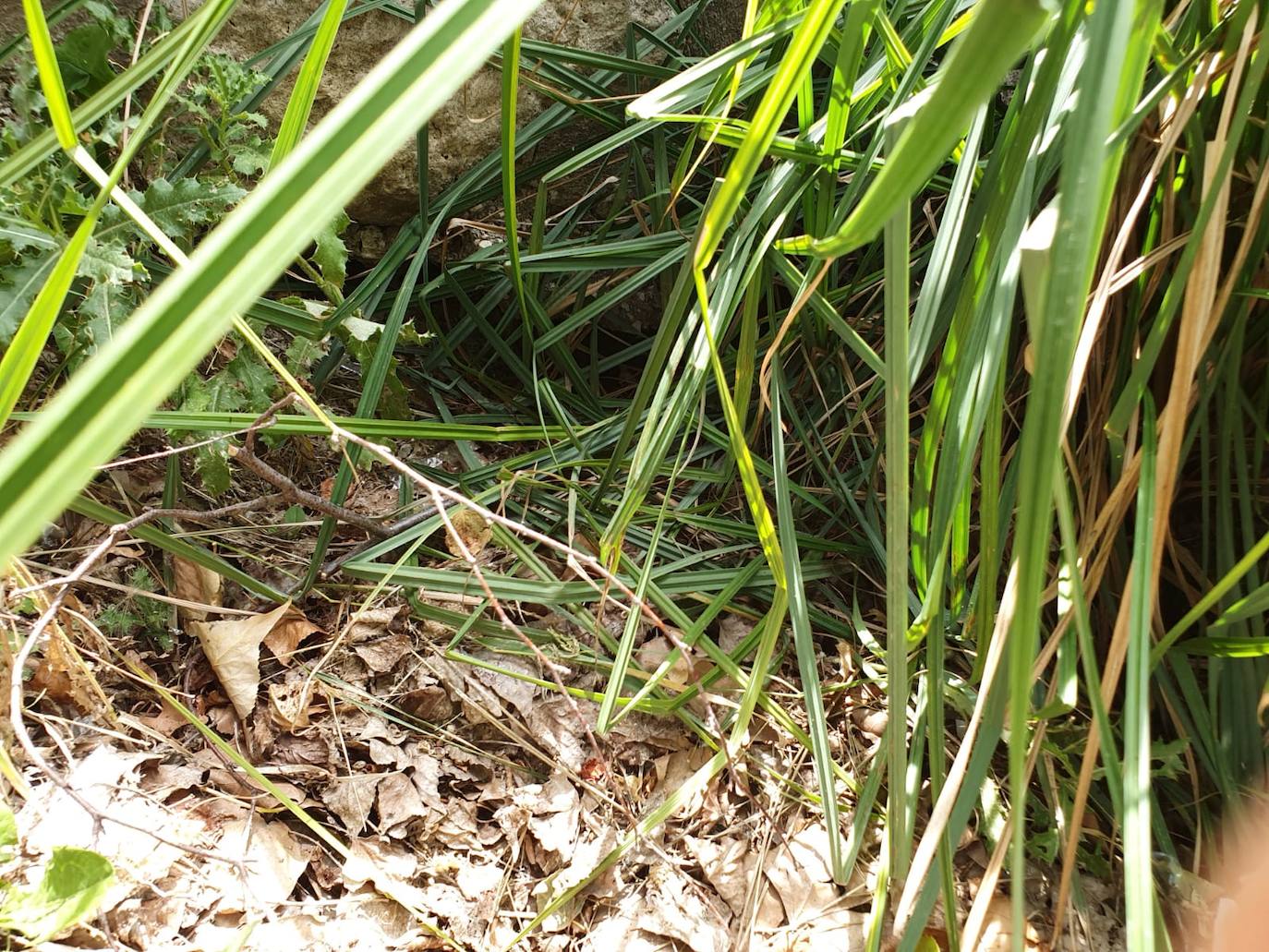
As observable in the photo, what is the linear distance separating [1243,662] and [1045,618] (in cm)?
21

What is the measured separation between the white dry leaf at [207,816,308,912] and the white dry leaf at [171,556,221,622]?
0.34 m

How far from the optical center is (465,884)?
1.00 meters

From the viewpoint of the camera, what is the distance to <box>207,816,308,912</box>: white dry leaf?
0.91m

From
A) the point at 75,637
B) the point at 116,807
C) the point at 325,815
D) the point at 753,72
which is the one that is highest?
the point at 753,72

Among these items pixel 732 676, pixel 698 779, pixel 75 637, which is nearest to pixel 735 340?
pixel 732 676

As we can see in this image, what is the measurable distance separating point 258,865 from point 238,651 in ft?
0.97

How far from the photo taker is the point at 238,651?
1114 mm

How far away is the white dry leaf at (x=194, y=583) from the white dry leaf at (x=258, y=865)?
34 centimetres

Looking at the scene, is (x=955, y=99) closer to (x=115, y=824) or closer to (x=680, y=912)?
(x=680, y=912)

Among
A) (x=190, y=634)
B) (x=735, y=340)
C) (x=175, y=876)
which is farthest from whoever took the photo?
(x=735, y=340)

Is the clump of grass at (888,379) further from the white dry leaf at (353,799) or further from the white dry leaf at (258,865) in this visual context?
the white dry leaf at (258,865)

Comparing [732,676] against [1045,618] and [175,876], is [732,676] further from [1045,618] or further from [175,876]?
[175,876]

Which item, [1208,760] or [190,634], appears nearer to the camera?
[1208,760]

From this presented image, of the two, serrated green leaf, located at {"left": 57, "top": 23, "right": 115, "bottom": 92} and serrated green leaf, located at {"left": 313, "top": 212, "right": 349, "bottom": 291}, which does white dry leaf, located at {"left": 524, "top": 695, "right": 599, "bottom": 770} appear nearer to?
serrated green leaf, located at {"left": 313, "top": 212, "right": 349, "bottom": 291}
